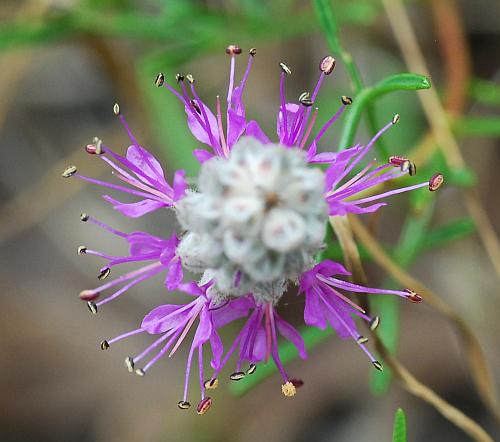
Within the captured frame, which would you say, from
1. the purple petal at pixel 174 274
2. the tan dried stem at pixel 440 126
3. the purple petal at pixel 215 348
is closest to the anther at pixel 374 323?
the purple petal at pixel 215 348

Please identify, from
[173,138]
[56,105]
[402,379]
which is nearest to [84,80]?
[56,105]

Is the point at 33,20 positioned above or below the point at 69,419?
above

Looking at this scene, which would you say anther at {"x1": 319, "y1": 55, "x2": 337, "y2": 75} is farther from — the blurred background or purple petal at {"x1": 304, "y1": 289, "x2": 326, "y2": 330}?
the blurred background

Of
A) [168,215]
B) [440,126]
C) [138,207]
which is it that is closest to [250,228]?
[138,207]

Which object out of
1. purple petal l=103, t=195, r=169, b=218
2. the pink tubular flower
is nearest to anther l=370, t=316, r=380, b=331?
the pink tubular flower

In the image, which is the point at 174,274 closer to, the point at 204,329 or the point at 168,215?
the point at 204,329

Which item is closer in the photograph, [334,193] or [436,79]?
[334,193]

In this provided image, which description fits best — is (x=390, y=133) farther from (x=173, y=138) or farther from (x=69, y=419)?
(x=69, y=419)

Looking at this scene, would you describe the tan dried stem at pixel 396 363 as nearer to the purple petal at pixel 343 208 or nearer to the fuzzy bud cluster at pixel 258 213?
the purple petal at pixel 343 208
